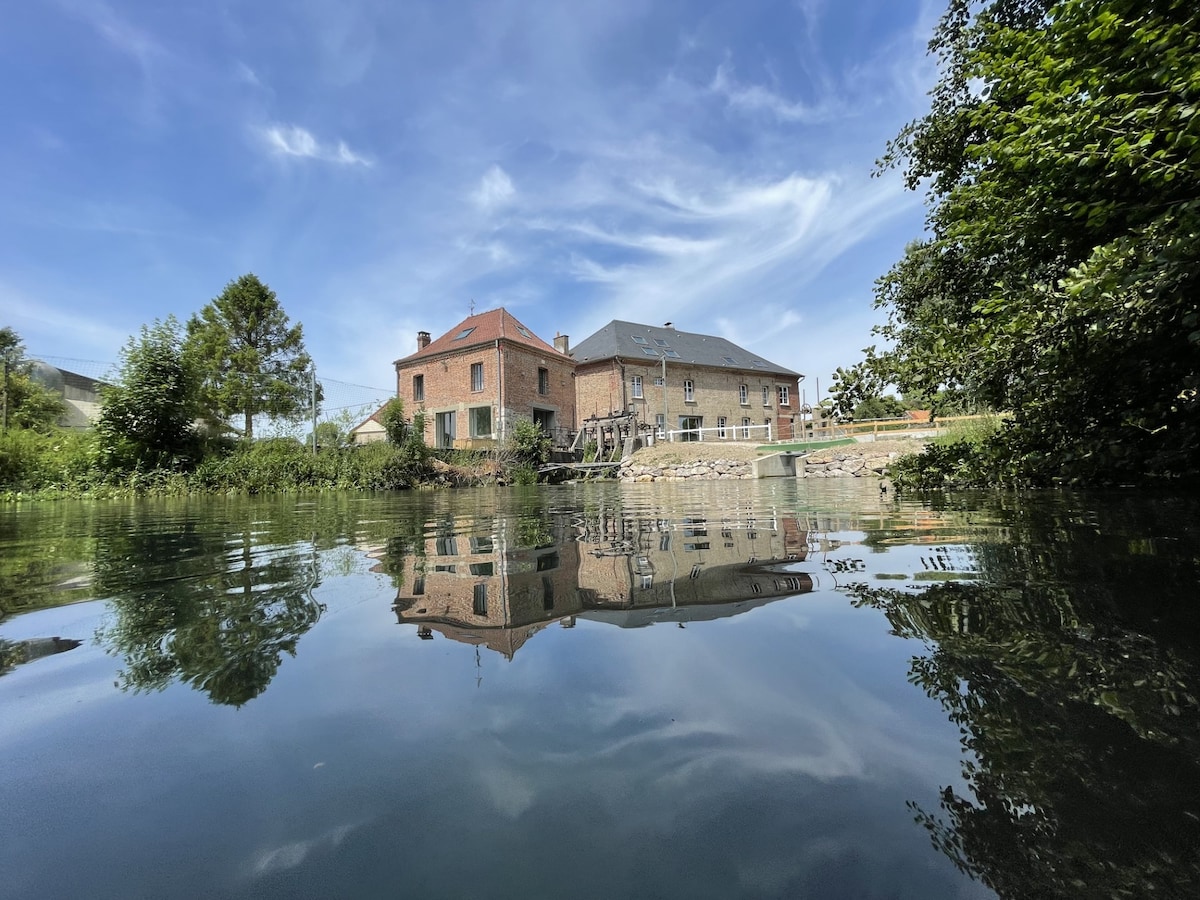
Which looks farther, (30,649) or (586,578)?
(586,578)

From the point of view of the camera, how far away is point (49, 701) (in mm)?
1294

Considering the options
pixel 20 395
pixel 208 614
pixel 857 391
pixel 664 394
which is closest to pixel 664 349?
pixel 664 394

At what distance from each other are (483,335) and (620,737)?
25.0 meters

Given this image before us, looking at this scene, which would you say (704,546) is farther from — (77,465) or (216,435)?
(216,435)

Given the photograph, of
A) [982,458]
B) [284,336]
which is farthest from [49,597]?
[284,336]

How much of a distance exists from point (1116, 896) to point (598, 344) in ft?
98.2

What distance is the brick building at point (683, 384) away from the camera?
92.2 feet

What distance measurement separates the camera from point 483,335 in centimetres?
2483

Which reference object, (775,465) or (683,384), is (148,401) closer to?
(775,465)

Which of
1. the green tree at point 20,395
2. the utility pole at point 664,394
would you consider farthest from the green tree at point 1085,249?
the green tree at point 20,395

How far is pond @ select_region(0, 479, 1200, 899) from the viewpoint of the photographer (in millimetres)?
707

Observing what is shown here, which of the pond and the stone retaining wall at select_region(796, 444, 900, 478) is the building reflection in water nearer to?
the pond

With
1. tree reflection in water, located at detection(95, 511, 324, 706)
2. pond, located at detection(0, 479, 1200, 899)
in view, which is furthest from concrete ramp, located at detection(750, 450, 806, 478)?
tree reflection in water, located at detection(95, 511, 324, 706)

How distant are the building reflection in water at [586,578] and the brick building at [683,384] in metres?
22.1
